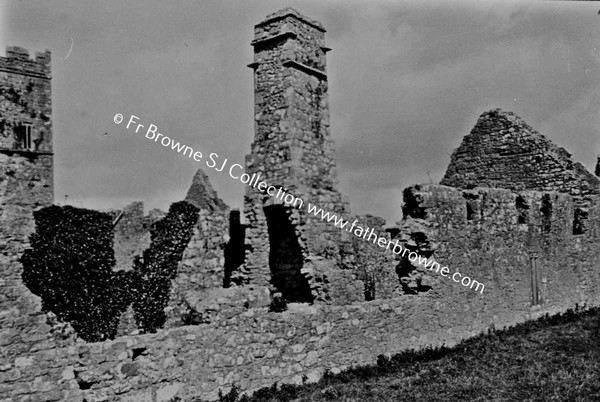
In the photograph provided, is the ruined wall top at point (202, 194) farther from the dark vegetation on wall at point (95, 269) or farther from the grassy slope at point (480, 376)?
the grassy slope at point (480, 376)

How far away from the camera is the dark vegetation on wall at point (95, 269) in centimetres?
1406

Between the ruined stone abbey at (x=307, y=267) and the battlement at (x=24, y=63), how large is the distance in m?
12.6

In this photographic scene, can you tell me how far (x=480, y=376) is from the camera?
9172 mm

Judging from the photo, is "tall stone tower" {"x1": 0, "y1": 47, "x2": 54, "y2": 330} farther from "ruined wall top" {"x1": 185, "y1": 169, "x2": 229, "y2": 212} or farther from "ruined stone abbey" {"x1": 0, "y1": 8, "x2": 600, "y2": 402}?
"ruined stone abbey" {"x1": 0, "y1": 8, "x2": 600, "y2": 402}

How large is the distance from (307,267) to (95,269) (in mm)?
5179

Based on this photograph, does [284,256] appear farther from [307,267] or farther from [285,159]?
[285,159]

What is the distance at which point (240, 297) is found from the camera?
938 centimetres

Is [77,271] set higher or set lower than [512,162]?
lower

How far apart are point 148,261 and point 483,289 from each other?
7.41m

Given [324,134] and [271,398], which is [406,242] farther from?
[271,398]

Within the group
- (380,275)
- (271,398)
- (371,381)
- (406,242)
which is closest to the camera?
(271,398)

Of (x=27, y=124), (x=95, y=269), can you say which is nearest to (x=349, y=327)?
(x=95, y=269)

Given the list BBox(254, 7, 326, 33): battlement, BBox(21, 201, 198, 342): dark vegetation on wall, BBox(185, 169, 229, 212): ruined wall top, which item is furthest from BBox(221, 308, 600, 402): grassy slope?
BBox(185, 169, 229, 212): ruined wall top

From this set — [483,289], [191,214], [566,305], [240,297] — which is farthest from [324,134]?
[566,305]
